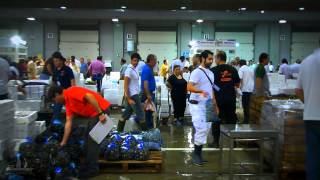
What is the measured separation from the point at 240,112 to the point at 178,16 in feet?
44.2

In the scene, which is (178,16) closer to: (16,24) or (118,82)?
(16,24)

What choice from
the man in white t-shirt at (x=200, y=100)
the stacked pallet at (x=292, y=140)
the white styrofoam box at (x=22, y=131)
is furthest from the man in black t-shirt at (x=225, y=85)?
the white styrofoam box at (x=22, y=131)

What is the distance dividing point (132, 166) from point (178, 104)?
4601 mm

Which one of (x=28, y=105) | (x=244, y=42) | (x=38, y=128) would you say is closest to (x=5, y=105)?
(x=38, y=128)

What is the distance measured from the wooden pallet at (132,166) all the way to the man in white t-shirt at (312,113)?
2.41m

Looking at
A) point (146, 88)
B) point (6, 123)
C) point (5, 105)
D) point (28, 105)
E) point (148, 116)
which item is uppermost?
point (146, 88)

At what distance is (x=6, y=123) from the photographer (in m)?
6.12

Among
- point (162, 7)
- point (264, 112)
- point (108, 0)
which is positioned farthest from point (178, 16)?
point (264, 112)

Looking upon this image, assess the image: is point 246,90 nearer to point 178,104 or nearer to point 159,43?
point 178,104

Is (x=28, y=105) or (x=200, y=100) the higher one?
(x=200, y=100)

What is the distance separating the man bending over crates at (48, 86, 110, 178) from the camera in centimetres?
575

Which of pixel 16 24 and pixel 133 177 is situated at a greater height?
pixel 16 24

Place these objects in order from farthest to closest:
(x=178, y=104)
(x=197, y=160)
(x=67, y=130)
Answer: (x=178, y=104) < (x=197, y=160) < (x=67, y=130)

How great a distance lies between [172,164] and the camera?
7031 mm
